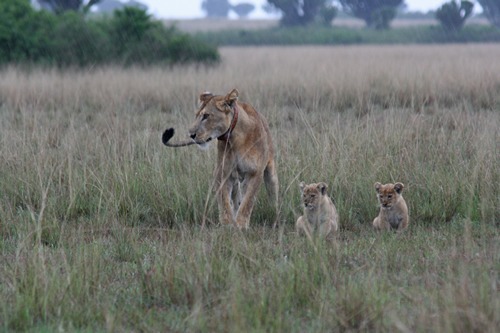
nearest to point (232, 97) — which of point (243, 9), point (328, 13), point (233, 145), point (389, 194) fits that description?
point (233, 145)

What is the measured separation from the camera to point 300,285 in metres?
4.62

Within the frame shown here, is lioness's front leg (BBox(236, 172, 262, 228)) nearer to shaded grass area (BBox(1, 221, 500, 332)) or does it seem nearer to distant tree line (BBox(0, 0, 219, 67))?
shaded grass area (BBox(1, 221, 500, 332))

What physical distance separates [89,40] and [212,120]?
1609cm

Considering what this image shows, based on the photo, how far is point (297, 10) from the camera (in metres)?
69.2

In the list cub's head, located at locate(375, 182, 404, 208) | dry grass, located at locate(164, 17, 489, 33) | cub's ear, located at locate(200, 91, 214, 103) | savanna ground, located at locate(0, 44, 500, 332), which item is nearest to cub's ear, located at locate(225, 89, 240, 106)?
cub's ear, located at locate(200, 91, 214, 103)

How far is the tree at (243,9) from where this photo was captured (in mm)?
150000

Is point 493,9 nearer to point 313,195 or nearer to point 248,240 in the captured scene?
point 313,195

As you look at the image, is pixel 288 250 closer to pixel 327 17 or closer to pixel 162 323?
pixel 162 323

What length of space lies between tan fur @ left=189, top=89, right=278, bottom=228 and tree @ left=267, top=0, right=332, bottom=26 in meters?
60.7

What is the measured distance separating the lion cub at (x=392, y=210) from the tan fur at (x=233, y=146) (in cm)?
78

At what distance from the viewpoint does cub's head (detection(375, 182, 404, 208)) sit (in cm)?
650

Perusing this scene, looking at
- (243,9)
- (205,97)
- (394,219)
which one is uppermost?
(205,97)

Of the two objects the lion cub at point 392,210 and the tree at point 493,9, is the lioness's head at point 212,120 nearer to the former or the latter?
the lion cub at point 392,210

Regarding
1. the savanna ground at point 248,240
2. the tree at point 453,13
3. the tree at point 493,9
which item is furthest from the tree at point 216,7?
the savanna ground at point 248,240
